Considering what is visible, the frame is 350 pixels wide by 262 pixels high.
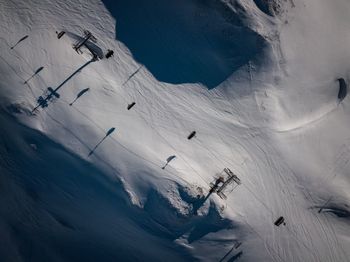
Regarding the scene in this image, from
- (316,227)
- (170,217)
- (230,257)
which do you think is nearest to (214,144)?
(170,217)

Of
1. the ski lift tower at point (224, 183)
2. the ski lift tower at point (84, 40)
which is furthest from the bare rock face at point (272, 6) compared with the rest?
the ski lift tower at point (84, 40)

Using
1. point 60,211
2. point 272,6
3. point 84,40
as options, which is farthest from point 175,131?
point 272,6

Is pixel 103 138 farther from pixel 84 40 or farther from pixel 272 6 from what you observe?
pixel 272 6

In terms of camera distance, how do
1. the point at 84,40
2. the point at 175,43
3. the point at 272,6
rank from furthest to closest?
the point at 175,43
the point at 272,6
the point at 84,40

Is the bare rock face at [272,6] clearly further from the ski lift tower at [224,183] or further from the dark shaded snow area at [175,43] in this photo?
the ski lift tower at [224,183]

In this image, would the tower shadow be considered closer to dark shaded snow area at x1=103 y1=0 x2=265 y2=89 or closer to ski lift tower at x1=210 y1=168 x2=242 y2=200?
dark shaded snow area at x1=103 y1=0 x2=265 y2=89

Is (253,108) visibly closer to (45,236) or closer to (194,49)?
(194,49)

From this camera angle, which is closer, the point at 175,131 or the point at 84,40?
the point at 84,40
